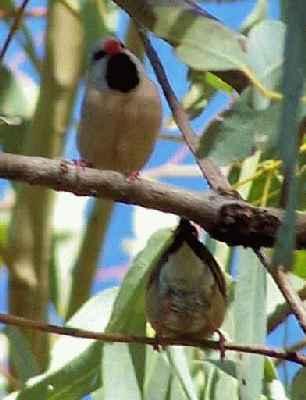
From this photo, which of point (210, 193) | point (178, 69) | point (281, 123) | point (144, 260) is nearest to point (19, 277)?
point (178, 69)

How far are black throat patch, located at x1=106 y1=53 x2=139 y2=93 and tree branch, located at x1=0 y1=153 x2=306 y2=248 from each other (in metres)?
0.44

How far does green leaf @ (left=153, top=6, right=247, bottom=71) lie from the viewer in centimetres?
67

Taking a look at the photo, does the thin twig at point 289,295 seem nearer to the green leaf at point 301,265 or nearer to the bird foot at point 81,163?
the bird foot at point 81,163

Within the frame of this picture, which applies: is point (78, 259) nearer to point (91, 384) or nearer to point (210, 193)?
point (91, 384)

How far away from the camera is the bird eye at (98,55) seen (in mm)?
1318

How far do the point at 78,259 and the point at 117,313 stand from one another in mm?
485

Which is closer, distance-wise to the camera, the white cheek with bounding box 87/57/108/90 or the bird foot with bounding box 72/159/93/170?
the bird foot with bounding box 72/159/93/170

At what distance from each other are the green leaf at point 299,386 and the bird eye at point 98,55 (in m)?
0.53

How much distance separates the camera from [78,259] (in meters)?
1.53

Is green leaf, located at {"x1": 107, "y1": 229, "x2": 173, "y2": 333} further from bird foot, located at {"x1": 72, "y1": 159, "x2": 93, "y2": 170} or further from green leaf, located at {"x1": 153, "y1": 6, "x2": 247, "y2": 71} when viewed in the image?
green leaf, located at {"x1": 153, "y1": 6, "x2": 247, "y2": 71}

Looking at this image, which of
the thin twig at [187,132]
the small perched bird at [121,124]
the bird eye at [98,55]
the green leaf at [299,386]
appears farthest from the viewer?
the bird eye at [98,55]

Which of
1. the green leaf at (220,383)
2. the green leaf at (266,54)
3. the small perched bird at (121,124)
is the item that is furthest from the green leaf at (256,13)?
the green leaf at (266,54)

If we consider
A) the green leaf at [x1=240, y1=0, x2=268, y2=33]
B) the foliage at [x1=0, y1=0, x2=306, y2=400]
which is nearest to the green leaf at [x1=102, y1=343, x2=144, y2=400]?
the foliage at [x1=0, y1=0, x2=306, y2=400]

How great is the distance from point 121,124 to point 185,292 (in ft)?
Answer: 0.71
